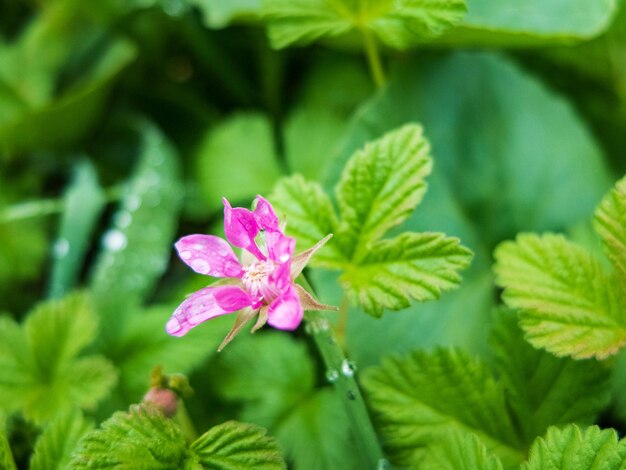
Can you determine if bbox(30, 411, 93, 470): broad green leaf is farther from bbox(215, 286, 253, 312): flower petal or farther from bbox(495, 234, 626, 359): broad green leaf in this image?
bbox(495, 234, 626, 359): broad green leaf

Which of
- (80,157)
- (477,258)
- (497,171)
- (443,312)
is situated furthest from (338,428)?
(80,157)

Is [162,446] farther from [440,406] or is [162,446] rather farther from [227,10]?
[227,10]

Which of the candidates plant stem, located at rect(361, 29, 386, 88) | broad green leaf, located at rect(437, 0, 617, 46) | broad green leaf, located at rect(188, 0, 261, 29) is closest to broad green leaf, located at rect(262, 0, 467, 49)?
plant stem, located at rect(361, 29, 386, 88)

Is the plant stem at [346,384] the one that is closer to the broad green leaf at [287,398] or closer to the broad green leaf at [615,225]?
the broad green leaf at [287,398]

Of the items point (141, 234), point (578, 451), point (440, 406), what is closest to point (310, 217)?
point (440, 406)

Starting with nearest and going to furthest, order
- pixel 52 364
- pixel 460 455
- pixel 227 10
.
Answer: pixel 460 455
pixel 52 364
pixel 227 10

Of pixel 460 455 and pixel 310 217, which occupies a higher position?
pixel 310 217

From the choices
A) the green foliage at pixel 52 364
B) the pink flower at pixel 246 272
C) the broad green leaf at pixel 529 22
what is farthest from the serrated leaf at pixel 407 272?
the broad green leaf at pixel 529 22
